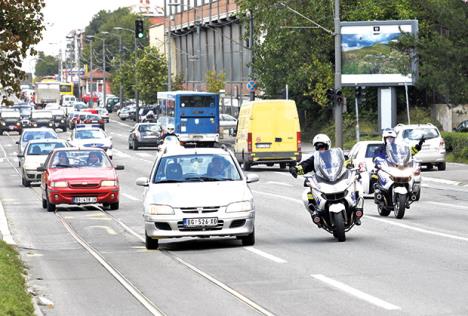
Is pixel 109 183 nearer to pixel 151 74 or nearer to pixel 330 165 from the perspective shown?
pixel 330 165

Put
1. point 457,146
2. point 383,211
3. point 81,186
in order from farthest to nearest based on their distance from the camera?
1. point 457,146
2. point 81,186
3. point 383,211

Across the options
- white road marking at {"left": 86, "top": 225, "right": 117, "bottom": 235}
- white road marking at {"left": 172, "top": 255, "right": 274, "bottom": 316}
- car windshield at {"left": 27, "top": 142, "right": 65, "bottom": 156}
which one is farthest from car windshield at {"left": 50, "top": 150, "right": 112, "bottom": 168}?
white road marking at {"left": 172, "top": 255, "right": 274, "bottom": 316}

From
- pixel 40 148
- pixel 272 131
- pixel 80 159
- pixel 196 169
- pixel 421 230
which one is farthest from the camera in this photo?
pixel 272 131

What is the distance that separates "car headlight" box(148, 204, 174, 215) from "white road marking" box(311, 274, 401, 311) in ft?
13.6

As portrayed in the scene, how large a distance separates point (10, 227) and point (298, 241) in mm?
7590

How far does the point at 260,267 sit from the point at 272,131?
31597 millimetres

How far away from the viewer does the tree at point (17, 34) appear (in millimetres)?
19547

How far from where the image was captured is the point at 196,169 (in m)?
19.4

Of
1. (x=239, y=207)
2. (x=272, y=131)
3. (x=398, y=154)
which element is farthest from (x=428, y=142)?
(x=239, y=207)

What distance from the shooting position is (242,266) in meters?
15.9

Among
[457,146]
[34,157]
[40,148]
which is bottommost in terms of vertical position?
[457,146]

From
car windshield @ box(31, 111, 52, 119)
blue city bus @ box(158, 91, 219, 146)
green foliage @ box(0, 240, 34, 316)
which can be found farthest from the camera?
car windshield @ box(31, 111, 52, 119)

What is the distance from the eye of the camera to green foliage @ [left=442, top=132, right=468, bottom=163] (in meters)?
49.8

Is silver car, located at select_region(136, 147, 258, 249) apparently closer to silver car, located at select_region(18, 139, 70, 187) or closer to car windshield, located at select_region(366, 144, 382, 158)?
car windshield, located at select_region(366, 144, 382, 158)
